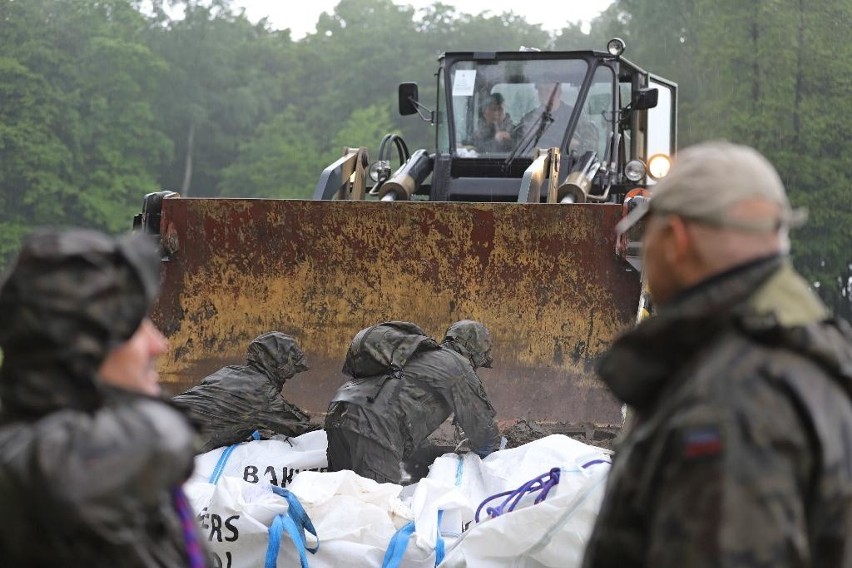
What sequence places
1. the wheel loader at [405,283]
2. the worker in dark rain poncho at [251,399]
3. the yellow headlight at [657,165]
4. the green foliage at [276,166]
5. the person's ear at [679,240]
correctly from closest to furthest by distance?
the person's ear at [679,240]
the worker in dark rain poncho at [251,399]
the wheel loader at [405,283]
the yellow headlight at [657,165]
the green foliage at [276,166]

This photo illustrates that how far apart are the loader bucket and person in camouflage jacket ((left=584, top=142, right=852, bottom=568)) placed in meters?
4.90

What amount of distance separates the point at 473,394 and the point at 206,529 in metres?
1.60

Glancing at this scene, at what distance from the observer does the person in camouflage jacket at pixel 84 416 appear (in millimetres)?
1826

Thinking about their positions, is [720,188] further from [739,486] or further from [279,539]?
[279,539]

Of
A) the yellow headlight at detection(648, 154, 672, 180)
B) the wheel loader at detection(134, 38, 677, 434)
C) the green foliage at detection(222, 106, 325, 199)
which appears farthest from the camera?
the green foliage at detection(222, 106, 325, 199)

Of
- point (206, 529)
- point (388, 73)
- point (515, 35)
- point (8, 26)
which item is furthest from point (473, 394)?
point (515, 35)

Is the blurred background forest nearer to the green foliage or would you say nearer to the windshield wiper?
the green foliage

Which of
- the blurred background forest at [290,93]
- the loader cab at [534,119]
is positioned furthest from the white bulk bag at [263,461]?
the blurred background forest at [290,93]

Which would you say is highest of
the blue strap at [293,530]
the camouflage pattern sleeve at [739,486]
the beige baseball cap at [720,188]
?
the beige baseball cap at [720,188]

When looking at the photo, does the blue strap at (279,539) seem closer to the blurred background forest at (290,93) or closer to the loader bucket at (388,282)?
the loader bucket at (388,282)

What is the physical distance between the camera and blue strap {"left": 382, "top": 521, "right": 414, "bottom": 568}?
4.18 metres

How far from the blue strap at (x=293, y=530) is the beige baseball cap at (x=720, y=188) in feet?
8.25

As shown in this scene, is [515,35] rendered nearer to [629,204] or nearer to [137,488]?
[629,204]

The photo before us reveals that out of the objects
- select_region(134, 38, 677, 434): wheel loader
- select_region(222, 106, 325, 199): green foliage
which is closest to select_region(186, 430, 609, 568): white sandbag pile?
select_region(134, 38, 677, 434): wheel loader
